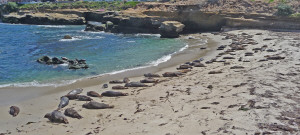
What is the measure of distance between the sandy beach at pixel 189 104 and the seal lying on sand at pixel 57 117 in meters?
0.22

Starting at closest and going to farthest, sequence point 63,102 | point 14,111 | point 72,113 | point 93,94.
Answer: point 72,113 → point 14,111 → point 63,102 → point 93,94

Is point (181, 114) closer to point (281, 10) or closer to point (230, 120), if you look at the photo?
point (230, 120)

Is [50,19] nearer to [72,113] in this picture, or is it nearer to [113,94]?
[113,94]

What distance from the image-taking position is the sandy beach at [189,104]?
10.2 meters

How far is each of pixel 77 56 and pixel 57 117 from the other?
16.7m

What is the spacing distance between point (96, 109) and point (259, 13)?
3554 cm

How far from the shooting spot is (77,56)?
2798cm

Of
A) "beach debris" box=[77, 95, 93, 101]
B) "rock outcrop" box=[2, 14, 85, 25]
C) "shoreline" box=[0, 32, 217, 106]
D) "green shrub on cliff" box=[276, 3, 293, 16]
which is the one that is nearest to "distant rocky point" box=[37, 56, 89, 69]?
"shoreline" box=[0, 32, 217, 106]

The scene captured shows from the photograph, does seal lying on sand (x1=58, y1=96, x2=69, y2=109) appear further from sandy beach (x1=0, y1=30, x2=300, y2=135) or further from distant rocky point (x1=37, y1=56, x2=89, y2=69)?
distant rocky point (x1=37, y1=56, x2=89, y2=69)

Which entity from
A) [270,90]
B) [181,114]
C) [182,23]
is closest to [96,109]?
[181,114]

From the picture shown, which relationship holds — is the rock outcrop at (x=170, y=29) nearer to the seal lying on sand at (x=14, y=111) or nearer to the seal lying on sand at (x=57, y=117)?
the seal lying on sand at (x=14, y=111)

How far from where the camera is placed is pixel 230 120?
33.9 feet

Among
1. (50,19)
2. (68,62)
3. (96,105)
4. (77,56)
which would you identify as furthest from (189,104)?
(50,19)

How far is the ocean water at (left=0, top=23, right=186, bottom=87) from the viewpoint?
1991 cm
